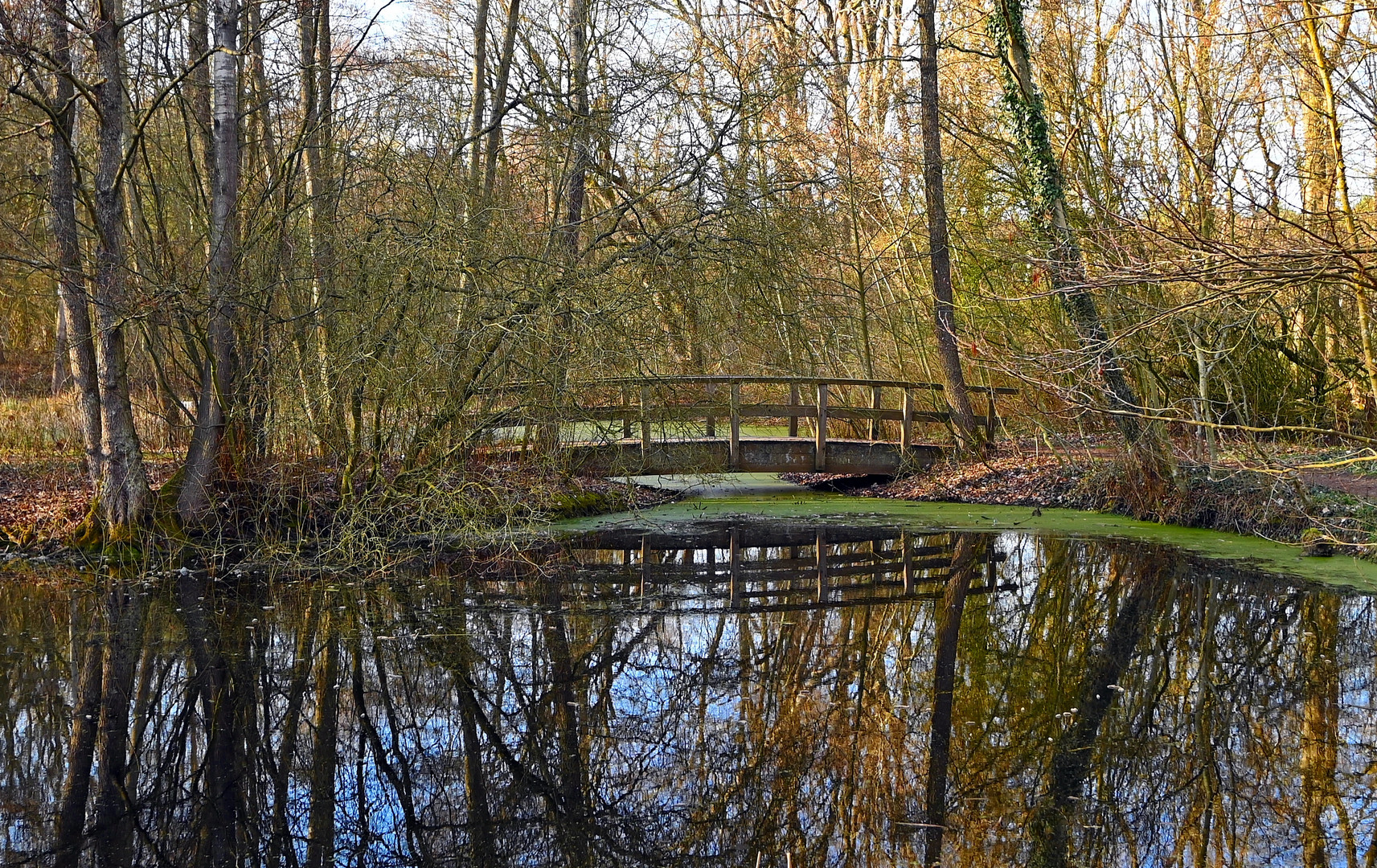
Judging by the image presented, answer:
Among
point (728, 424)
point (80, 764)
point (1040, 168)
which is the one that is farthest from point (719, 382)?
point (80, 764)

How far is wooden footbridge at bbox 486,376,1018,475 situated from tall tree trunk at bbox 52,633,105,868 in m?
4.16

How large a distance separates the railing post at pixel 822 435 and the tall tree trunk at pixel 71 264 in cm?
842

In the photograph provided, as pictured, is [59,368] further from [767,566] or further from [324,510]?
[767,566]

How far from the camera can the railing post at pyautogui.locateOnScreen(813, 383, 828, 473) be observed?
15164 millimetres

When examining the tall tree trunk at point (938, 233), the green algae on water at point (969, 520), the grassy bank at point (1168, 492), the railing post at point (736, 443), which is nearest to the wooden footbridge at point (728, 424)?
the railing post at point (736, 443)

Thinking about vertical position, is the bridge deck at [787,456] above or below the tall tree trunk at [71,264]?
below

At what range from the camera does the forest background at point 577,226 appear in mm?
8648

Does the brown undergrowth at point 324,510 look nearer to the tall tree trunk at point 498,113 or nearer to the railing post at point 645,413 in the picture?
the railing post at point 645,413

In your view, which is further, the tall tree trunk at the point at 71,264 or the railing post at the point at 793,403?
the railing post at the point at 793,403

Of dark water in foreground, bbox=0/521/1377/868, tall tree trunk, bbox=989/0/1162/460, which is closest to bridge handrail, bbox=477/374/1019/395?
dark water in foreground, bbox=0/521/1377/868

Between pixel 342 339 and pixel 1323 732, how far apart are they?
7055 millimetres

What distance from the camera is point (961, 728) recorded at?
216 inches

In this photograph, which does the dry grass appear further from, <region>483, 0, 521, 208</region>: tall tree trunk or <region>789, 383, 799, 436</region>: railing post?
<region>789, 383, 799, 436</region>: railing post

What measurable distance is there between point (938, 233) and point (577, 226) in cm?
668
